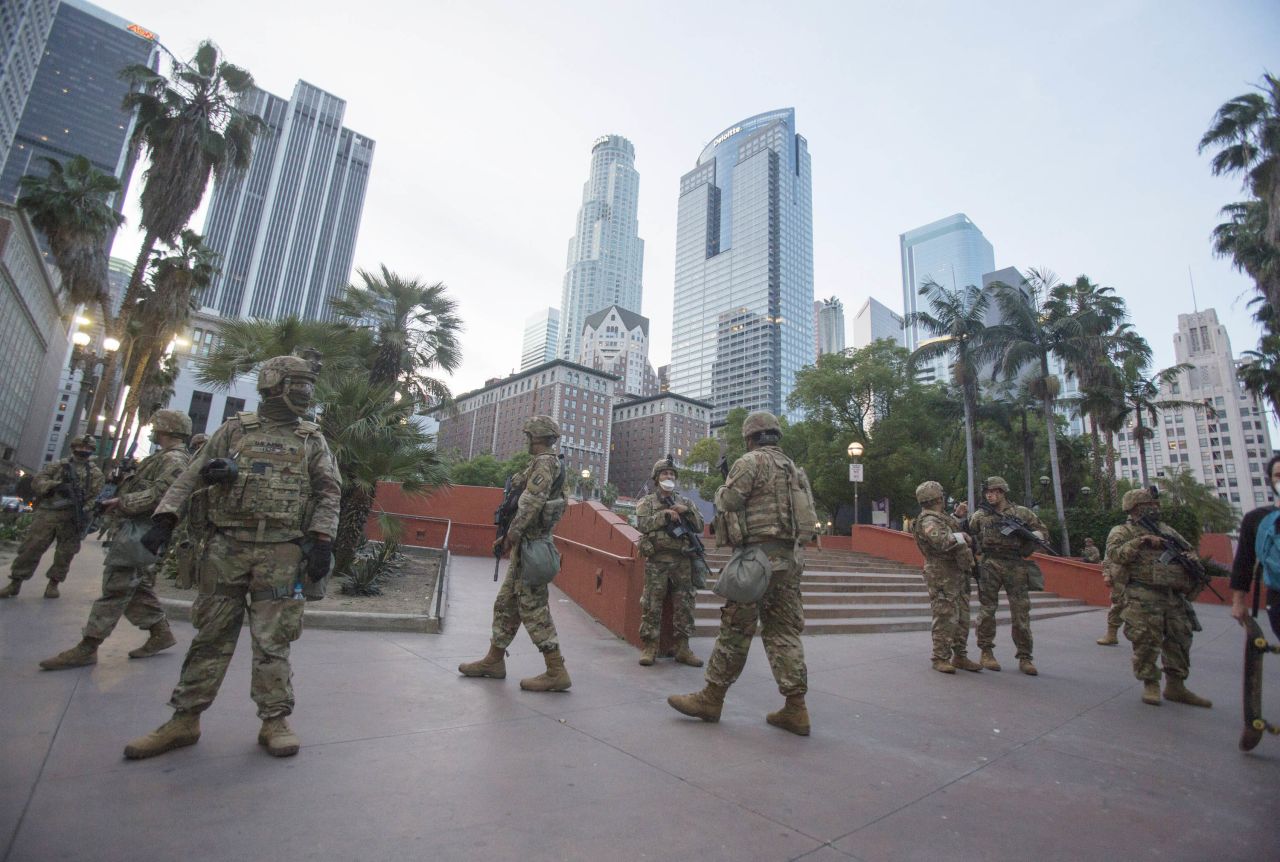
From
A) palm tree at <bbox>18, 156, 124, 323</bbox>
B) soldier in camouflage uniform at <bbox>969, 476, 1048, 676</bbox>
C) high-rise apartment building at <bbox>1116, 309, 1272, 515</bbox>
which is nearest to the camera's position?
soldier in camouflage uniform at <bbox>969, 476, 1048, 676</bbox>

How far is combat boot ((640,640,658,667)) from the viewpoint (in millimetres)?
5402

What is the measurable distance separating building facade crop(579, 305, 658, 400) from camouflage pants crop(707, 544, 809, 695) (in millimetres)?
150965

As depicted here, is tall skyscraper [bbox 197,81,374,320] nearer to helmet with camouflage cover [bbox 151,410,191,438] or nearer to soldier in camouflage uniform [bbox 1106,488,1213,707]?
helmet with camouflage cover [bbox 151,410,191,438]

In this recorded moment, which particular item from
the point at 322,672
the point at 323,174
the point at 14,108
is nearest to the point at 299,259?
the point at 323,174

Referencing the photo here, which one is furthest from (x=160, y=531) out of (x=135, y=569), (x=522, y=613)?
(x=522, y=613)

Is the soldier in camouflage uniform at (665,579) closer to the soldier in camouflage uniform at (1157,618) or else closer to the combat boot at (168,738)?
the combat boot at (168,738)

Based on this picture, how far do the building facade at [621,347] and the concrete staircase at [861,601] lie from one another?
14192cm

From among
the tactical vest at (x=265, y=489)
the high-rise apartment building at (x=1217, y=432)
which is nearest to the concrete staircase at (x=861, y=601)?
the tactical vest at (x=265, y=489)

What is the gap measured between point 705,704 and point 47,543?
740 cm

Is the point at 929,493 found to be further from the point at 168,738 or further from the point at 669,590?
the point at 168,738

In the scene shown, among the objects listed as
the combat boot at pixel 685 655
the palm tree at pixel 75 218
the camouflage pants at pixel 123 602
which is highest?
the palm tree at pixel 75 218

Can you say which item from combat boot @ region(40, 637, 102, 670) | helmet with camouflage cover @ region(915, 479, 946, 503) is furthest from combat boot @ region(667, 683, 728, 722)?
combat boot @ region(40, 637, 102, 670)

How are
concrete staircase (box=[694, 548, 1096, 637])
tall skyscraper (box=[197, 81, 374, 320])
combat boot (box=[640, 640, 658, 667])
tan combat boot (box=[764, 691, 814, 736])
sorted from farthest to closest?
1. tall skyscraper (box=[197, 81, 374, 320])
2. concrete staircase (box=[694, 548, 1096, 637])
3. combat boot (box=[640, 640, 658, 667])
4. tan combat boot (box=[764, 691, 814, 736])

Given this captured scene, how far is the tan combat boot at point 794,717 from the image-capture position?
11.5 feet
